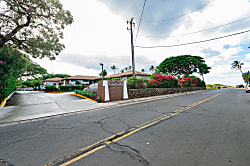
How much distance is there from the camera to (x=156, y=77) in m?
17.3

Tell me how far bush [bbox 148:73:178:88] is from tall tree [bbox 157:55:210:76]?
13183 millimetres

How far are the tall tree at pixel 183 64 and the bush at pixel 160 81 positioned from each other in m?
13.2

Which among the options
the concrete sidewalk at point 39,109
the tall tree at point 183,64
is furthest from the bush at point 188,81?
the concrete sidewalk at point 39,109

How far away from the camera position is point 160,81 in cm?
1730

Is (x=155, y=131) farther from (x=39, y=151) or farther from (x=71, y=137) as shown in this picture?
(x=39, y=151)

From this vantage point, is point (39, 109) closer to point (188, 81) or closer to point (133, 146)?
point (133, 146)

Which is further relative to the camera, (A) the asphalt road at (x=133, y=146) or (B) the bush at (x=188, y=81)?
(B) the bush at (x=188, y=81)

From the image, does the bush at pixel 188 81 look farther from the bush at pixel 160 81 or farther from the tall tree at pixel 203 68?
the bush at pixel 160 81

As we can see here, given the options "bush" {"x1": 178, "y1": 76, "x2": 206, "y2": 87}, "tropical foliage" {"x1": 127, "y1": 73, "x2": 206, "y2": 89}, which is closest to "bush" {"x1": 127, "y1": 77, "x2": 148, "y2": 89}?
"tropical foliage" {"x1": 127, "y1": 73, "x2": 206, "y2": 89}

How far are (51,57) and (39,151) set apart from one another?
1200 centimetres

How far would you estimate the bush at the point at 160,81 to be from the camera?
1635cm

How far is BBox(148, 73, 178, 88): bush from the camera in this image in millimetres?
16350

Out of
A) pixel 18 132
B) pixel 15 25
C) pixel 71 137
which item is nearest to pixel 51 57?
pixel 15 25

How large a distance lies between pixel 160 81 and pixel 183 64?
56.9ft
